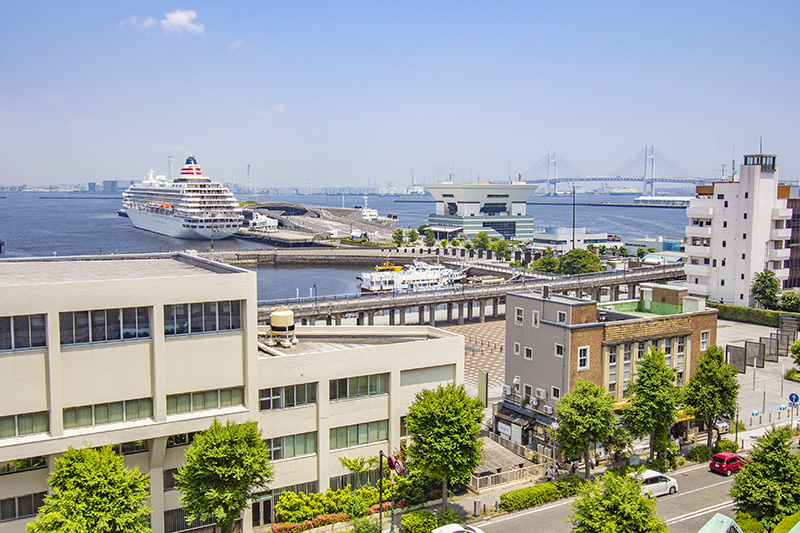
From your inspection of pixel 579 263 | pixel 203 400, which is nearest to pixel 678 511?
pixel 203 400

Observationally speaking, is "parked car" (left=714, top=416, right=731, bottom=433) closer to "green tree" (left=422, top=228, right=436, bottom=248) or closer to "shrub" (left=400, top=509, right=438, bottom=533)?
"shrub" (left=400, top=509, right=438, bottom=533)

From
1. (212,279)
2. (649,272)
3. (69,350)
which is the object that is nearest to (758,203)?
(649,272)

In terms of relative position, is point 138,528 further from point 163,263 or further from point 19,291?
point 163,263

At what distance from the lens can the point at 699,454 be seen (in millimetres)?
25219

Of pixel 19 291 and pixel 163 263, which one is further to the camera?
pixel 163 263

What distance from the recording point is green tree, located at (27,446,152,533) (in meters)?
14.7

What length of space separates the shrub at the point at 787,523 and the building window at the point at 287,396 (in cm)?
1248

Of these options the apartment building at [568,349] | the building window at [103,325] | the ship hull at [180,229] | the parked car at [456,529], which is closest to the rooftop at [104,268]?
the building window at [103,325]

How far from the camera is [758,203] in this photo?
49.8 meters

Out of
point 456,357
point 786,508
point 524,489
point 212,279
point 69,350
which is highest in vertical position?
point 212,279

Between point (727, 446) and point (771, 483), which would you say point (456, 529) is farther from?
point (727, 446)

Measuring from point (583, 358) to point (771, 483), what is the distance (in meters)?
7.91

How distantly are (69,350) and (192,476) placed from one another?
433 cm

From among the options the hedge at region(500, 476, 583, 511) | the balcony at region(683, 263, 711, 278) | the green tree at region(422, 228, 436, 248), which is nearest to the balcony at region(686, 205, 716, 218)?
the balcony at region(683, 263, 711, 278)
